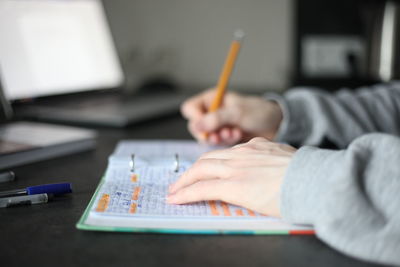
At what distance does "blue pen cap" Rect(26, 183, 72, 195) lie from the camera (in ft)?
1.76

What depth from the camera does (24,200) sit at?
524 millimetres

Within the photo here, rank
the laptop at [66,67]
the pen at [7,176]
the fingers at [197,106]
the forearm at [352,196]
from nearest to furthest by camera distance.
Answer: the forearm at [352,196]
the pen at [7,176]
the fingers at [197,106]
the laptop at [66,67]

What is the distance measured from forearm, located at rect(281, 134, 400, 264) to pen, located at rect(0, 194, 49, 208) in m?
0.30

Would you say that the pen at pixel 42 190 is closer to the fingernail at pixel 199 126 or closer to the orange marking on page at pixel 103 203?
the orange marking on page at pixel 103 203

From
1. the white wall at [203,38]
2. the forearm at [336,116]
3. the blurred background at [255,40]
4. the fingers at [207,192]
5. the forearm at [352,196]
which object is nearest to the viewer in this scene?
the forearm at [352,196]

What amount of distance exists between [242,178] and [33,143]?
0.47 m

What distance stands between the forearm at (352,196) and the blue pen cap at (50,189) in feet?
0.96

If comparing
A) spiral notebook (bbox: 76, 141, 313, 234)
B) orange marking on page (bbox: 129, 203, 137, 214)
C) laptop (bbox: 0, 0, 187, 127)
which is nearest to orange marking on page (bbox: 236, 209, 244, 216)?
spiral notebook (bbox: 76, 141, 313, 234)

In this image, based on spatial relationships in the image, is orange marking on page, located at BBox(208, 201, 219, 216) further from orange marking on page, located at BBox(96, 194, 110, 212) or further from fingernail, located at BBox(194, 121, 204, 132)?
fingernail, located at BBox(194, 121, 204, 132)

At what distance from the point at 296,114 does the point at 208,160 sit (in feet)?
1.31

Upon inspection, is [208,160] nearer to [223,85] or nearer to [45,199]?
[45,199]

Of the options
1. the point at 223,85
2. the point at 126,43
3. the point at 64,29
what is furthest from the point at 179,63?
the point at 223,85

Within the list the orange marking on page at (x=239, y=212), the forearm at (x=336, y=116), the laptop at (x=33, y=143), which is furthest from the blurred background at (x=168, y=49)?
the orange marking on page at (x=239, y=212)

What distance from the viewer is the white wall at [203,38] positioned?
6.94 feet
